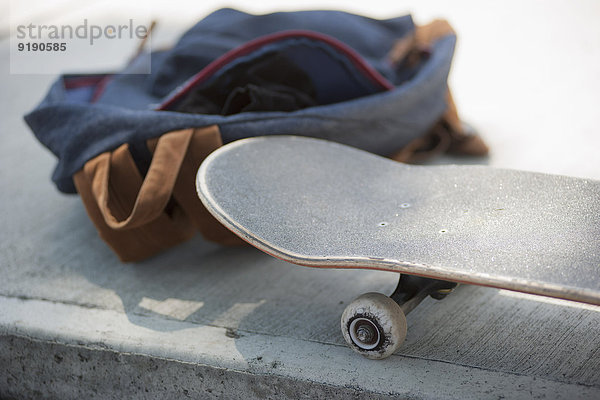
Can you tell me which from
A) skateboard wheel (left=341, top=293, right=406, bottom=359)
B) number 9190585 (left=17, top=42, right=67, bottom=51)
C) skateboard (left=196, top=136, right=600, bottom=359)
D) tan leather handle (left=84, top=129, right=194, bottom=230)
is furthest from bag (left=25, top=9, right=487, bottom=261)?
number 9190585 (left=17, top=42, right=67, bottom=51)

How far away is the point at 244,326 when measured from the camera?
43.8 inches

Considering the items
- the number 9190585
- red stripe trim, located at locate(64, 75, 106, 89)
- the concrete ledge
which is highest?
red stripe trim, located at locate(64, 75, 106, 89)

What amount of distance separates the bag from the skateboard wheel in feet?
1.40

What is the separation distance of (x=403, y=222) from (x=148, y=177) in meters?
0.49

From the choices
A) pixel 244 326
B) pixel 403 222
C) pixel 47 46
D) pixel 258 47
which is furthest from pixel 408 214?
pixel 47 46

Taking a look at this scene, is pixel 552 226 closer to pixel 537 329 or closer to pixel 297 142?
pixel 537 329

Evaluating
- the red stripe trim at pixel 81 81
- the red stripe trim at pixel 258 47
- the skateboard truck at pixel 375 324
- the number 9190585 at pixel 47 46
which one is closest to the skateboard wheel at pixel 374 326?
the skateboard truck at pixel 375 324

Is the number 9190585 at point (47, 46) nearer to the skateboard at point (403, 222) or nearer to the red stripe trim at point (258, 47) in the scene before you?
the red stripe trim at point (258, 47)

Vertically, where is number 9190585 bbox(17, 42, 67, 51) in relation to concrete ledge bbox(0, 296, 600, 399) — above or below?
below

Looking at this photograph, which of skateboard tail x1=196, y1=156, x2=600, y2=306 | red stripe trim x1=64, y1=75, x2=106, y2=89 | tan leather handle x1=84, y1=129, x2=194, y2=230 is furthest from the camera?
red stripe trim x1=64, y1=75, x2=106, y2=89

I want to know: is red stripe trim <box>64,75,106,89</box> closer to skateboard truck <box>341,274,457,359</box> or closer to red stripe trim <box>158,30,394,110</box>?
red stripe trim <box>158,30,394,110</box>

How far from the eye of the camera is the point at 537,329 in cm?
102

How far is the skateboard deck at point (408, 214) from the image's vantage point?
2.74 ft

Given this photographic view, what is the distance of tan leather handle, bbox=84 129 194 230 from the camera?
3.95ft
